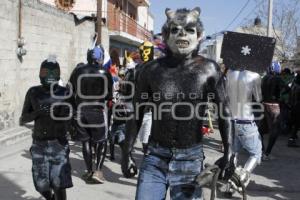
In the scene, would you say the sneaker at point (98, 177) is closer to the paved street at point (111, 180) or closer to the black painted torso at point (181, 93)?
the paved street at point (111, 180)

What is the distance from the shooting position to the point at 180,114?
3260mm

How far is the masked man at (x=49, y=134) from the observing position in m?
4.48

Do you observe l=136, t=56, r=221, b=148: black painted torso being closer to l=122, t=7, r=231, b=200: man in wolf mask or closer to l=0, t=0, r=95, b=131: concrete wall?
l=122, t=7, r=231, b=200: man in wolf mask

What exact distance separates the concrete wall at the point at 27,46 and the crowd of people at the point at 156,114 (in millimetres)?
2945

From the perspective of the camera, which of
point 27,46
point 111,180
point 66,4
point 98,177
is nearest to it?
point 98,177

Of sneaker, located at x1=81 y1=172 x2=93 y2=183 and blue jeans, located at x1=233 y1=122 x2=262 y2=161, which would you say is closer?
blue jeans, located at x1=233 y1=122 x2=262 y2=161

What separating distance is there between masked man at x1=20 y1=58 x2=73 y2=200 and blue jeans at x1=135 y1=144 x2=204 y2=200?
1.45m

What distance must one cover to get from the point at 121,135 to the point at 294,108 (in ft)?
15.7

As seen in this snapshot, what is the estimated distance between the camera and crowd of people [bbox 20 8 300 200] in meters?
3.25

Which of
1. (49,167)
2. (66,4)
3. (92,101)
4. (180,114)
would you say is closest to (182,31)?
(180,114)

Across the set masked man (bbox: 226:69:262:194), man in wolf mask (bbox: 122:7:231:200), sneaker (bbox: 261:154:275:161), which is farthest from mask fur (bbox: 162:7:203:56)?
sneaker (bbox: 261:154:275:161)

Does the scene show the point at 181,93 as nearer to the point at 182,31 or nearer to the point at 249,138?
the point at 182,31

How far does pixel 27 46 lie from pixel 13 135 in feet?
8.40

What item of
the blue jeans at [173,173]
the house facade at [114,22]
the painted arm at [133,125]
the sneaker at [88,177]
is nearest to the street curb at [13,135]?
the sneaker at [88,177]
